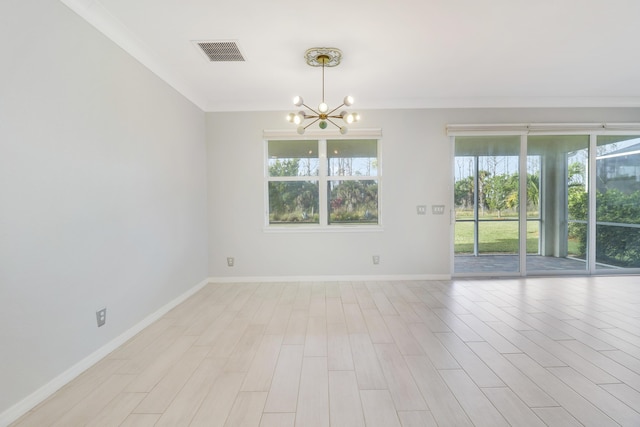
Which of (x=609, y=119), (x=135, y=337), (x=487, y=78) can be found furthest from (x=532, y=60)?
(x=135, y=337)

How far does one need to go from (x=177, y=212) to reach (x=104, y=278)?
132 cm

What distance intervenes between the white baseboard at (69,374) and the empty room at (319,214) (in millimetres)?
14

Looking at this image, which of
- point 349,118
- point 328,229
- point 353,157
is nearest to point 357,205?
point 328,229

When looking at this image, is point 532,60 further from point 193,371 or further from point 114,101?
point 193,371

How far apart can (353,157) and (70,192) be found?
3481 mm

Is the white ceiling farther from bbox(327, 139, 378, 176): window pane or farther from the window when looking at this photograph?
the window

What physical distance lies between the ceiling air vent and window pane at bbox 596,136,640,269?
5.46 metres

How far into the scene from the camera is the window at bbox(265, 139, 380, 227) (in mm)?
4598

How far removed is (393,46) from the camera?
9.45 ft

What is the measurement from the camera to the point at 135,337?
270 cm

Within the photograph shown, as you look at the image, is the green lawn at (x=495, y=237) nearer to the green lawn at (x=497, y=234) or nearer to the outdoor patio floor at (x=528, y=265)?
the green lawn at (x=497, y=234)

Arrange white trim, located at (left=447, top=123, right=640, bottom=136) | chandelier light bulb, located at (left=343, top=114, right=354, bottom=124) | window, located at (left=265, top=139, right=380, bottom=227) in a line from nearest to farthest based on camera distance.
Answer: chandelier light bulb, located at (left=343, top=114, right=354, bottom=124), white trim, located at (left=447, top=123, right=640, bottom=136), window, located at (left=265, top=139, right=380, bottom=227)

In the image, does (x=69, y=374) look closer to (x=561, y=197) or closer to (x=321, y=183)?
(x=321, y=183)

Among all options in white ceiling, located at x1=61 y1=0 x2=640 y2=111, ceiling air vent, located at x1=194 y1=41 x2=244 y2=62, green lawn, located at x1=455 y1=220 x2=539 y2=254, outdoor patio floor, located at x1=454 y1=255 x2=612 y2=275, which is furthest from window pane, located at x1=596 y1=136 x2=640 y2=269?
ceiling air vent, located at x1=194 y1=41 x2=244 y2=62
